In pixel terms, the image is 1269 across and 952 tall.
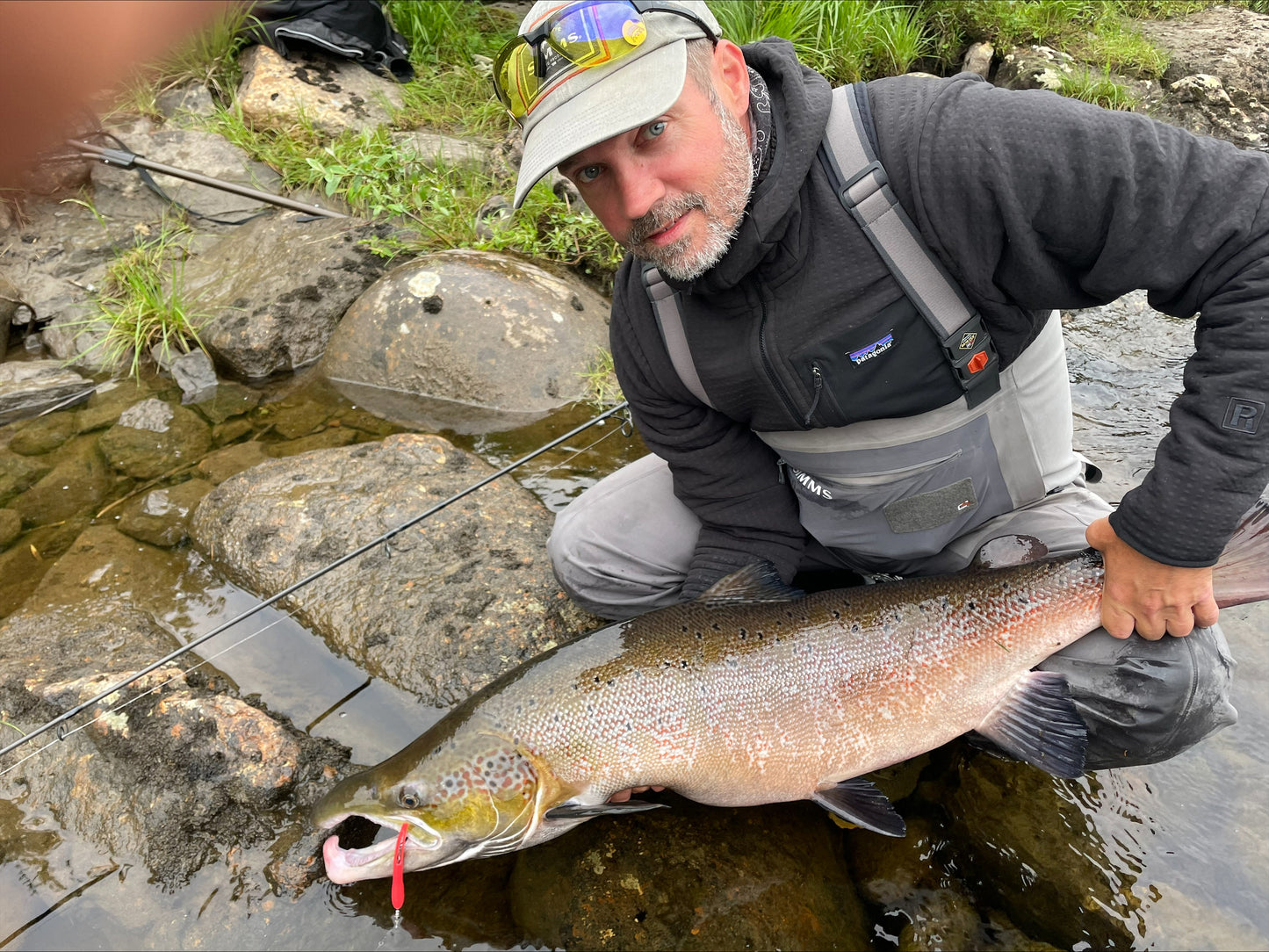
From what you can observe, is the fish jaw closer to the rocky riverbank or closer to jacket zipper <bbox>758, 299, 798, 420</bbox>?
the rocky riverbank

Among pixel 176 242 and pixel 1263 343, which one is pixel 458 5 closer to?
pixel 176 242

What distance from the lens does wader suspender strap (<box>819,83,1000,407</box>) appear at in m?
2.62

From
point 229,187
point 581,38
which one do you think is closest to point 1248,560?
point 581,38

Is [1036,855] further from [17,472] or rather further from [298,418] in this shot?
[17,472]

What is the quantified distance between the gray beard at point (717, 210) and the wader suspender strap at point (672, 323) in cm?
29

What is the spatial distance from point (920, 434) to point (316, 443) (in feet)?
11.4

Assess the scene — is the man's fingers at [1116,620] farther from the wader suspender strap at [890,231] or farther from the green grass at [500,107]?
the green grass at [500,107]

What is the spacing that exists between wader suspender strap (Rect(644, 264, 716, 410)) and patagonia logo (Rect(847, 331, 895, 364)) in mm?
522

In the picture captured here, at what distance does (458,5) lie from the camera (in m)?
8.83

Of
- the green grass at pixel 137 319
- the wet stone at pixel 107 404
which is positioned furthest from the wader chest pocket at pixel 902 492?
the green grass at pixel 137 319

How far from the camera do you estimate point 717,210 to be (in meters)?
2.61

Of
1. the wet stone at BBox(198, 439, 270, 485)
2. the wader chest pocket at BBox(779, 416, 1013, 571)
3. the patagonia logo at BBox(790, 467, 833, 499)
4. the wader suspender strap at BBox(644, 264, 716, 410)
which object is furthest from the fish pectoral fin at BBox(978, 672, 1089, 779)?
the wet stone at BBox(198, 439, 270, 485)

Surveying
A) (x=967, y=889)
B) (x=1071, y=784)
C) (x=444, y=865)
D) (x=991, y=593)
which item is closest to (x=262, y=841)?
(x=444, y=865)

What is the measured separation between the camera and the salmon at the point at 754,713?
2.69 m
